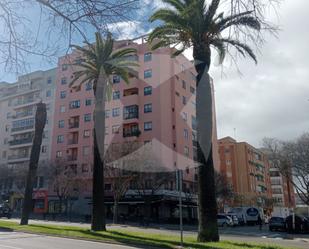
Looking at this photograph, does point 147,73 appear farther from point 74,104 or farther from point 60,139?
point 60,139

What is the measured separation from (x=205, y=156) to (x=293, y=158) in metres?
28.1

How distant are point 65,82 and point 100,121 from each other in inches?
1872

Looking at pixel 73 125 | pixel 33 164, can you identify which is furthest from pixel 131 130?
pixel 33 164

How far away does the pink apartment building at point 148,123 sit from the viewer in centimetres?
5703

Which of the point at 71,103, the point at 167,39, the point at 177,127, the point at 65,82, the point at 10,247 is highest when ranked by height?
the point at 65,82

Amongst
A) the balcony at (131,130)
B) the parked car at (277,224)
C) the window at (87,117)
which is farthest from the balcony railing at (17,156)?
the parked car at (277,224)

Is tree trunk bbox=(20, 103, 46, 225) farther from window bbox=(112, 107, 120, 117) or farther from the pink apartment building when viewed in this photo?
window bbox=(112, 107, 120, 117)

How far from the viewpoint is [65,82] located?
71375 mm

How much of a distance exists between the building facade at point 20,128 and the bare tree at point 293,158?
39486 mm

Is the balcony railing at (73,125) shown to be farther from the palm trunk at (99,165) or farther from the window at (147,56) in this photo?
the palm trunk at (99,165)

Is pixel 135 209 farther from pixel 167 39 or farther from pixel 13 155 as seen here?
pixel 167 39

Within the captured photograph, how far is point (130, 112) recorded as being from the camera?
60.8 m

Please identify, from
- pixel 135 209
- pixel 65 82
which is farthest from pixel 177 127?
pixel 65 82

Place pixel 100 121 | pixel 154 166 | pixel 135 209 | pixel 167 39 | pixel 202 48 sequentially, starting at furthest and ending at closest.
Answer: pixel 135 209, pixel 154 166, pixel 100 121, pixel 167 39, pixel 202 48
